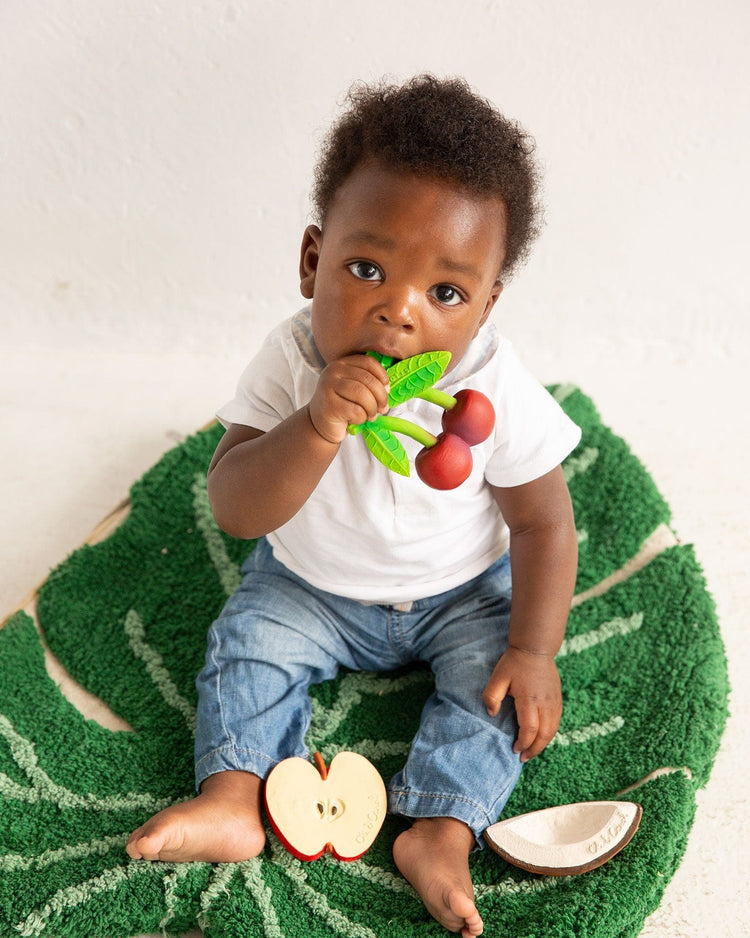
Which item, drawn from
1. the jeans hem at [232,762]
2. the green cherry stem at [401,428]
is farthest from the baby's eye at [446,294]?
the jeans hem at [232,762]

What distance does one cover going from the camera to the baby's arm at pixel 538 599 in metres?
1.06

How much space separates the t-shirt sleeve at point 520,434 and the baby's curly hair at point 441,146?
113mm

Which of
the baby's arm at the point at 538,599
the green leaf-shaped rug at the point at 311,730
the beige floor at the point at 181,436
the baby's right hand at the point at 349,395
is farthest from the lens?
the beige floor at the point at 181,436

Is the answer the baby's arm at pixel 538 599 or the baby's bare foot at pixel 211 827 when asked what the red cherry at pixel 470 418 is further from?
the baby's bare foot at pixel 211 827

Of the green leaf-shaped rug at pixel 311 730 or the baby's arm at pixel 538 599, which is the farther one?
the baby's arm at pixel 538 599

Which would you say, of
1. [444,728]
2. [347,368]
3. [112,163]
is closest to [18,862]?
[444,728]

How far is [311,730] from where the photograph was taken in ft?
3.76

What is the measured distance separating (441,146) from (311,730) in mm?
621

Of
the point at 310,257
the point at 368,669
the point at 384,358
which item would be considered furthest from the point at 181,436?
the point at 384,358

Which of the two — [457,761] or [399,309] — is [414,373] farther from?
[457,761]

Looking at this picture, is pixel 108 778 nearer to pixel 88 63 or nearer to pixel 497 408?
pixel 497 408

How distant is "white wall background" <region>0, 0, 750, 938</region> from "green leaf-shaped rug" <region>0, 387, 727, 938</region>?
0.41 feet

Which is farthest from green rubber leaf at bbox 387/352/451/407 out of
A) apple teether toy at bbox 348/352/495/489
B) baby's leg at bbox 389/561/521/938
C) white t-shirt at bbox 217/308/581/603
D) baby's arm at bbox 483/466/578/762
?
baby's leg at bbox 389/561/521/938

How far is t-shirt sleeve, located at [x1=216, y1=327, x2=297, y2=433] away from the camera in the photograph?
103cm
